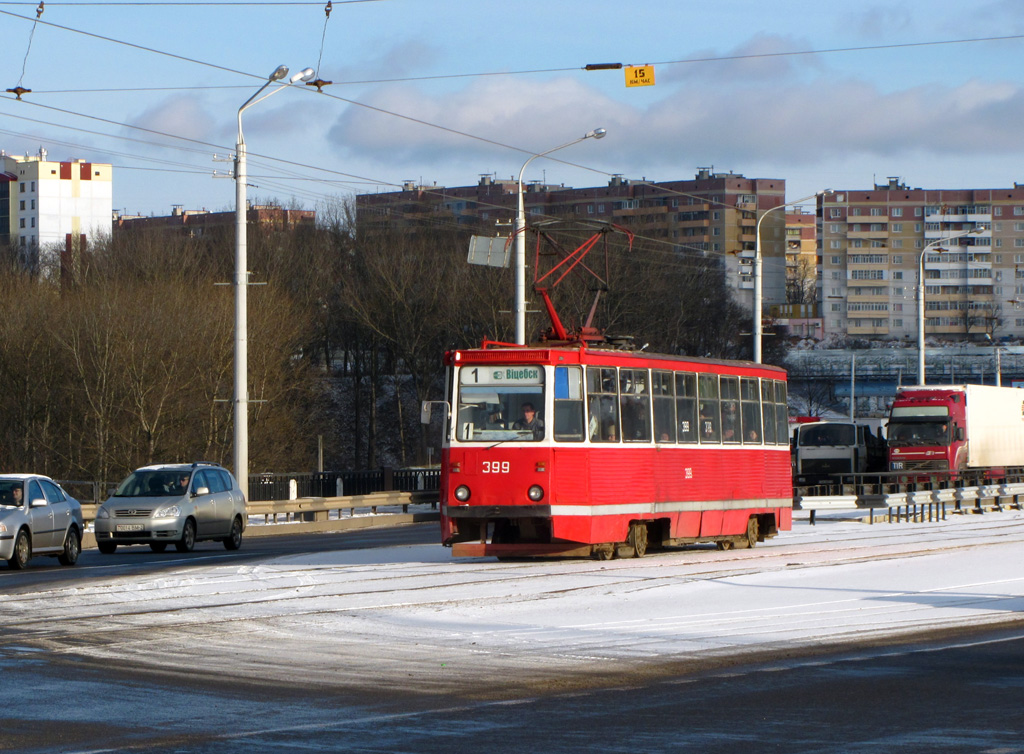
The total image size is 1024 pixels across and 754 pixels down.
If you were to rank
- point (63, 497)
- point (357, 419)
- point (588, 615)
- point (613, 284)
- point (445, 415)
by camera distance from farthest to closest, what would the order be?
1. point (357, 419)
2. point (613, 284)
3. point (63, 497)
4. point (445, 415)
5. point (588, 615)

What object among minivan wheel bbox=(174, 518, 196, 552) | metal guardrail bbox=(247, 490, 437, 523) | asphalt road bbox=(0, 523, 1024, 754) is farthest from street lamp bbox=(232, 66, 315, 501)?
asphalt road bbox=(0, 523, 1024, 754)

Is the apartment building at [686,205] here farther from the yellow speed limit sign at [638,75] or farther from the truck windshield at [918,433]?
the yellow speed limit sign at [638,75]

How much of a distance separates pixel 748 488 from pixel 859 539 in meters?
3.12

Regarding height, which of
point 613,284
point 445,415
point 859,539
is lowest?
point 859,539

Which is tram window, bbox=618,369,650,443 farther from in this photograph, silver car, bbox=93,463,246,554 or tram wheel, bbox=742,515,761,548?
silver car, bbox=93,463,246,554

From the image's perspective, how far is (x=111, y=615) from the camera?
46.9 feet

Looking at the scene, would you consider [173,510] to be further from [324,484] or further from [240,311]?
[324,484]

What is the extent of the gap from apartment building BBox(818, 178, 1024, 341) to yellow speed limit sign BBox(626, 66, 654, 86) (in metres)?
153

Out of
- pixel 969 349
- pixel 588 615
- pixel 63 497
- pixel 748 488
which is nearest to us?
pixel 588 615

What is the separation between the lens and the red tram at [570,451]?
19.3 metres

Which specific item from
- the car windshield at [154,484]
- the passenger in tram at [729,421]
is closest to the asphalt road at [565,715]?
the passenger in tram at [729,421]

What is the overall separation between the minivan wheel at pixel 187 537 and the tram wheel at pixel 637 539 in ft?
26.2

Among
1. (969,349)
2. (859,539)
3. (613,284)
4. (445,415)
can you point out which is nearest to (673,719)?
(445,415)

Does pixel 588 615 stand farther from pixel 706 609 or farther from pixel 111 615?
pixel 111 615
